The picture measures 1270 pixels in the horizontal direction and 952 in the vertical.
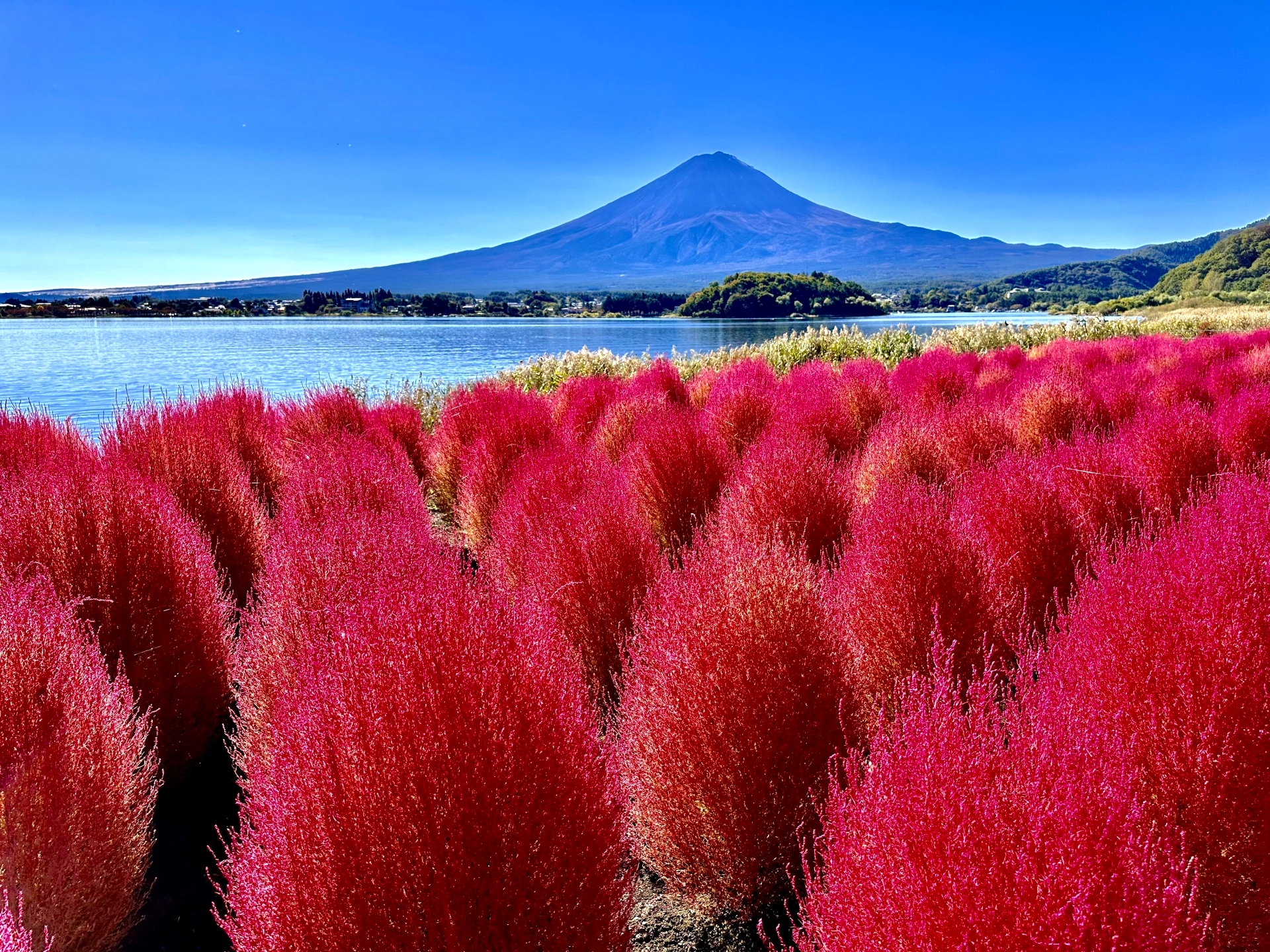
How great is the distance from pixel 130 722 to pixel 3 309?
251ft

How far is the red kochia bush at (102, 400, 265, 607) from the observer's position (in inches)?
207

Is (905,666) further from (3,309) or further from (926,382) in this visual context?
(3,309)

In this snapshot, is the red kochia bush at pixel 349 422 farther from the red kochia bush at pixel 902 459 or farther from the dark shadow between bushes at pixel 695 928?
the dark shadow between bushes at pixel 695 928

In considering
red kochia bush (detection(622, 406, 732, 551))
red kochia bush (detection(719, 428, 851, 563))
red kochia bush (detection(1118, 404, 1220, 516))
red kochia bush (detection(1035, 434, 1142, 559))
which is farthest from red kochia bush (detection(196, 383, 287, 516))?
red kochia bush (detection(1118, 404, 1220, 516))

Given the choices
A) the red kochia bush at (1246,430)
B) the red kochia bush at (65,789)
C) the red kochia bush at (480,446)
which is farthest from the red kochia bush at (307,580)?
the red kochia bush at (1246,430)

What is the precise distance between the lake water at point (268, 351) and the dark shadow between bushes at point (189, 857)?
386cm

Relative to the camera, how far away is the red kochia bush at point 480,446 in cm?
637

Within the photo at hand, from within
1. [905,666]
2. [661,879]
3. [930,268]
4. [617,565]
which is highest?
[930,268]

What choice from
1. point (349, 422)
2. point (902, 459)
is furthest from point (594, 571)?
point (349, 422)

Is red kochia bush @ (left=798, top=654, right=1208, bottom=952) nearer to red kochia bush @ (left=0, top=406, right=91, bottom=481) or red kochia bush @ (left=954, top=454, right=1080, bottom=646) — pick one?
red kochia bush @ (left=954, top=454, right=1080, bottom=646)

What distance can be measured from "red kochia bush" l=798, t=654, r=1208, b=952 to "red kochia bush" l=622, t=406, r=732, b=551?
4.10 m

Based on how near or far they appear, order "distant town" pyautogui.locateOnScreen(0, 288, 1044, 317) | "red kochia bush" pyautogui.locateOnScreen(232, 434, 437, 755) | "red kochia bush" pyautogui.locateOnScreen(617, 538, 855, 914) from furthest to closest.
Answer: "distant town" pyautogui.locateOnScreen(0, 288, 1044, 317) < "red kochia bush" pyautogui.locateOnScreen(232, 434, 437, 755) < "red kochia bush" pyautogui.locateOnScreen(617, 538, 855, 914)

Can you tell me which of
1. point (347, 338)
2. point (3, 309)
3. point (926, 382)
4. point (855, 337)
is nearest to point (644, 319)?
point (347, 338)

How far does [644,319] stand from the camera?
258ft
